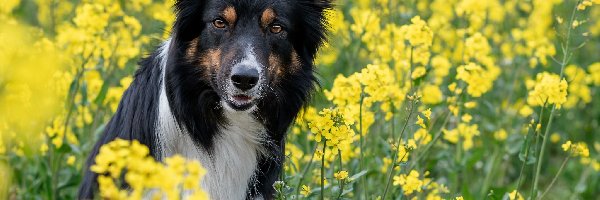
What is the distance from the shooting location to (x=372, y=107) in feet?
21.2

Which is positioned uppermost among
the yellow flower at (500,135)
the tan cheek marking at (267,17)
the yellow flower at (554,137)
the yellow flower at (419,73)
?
the tan cheek marking at (267,17)

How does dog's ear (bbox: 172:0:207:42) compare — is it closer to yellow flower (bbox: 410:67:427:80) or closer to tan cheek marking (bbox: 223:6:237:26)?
tan cheek marking (bbox: 223:6:237:26)

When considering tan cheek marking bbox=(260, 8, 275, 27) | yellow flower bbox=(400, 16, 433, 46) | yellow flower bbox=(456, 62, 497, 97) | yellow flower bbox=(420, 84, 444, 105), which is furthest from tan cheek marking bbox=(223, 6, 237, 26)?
yellow flower bbox=(420, 84, 444, 105)

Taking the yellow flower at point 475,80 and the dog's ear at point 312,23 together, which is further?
the yellow flower at point 475,80

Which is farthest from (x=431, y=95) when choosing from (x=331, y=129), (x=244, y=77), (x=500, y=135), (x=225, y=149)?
(x=331, y=129)

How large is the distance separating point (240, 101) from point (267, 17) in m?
0.44

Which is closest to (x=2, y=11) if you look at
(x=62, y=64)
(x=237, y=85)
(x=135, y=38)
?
(x=62, y=64)

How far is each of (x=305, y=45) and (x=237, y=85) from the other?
0.64 metres

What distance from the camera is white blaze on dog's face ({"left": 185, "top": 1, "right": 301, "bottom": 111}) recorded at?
14.5 feet

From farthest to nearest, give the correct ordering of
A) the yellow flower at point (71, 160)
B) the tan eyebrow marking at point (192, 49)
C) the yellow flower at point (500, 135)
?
the yellow flower at point (500, 135)
the yellow flower at point (71, 160)
the tan eyebrow marking at point (192, 49)

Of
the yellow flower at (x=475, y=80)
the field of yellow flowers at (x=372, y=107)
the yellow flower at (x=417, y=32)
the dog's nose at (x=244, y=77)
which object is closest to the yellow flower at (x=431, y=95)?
the field of yellow flowers at (x=372, y=107)

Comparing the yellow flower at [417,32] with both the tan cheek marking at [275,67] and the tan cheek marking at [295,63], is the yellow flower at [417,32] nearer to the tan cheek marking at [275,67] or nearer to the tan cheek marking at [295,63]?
the tan cheek marking at [295,63]

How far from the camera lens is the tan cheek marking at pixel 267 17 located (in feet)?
15.3

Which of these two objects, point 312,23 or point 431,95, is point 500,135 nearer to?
point 431,95
